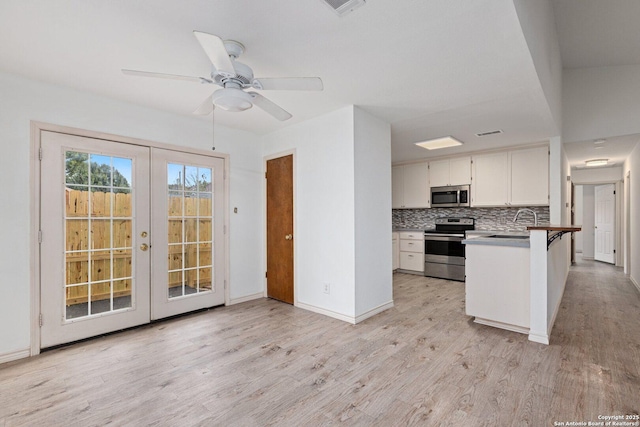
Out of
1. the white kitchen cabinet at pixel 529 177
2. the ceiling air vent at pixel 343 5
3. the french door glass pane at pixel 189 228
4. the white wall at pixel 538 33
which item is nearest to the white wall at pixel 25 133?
the french door glass pane at pixel 189 228

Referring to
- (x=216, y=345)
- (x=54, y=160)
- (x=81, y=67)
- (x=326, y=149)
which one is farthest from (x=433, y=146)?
(x=54, y=160)

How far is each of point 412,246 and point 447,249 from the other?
698 mm

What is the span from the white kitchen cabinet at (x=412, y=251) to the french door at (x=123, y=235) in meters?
3.64

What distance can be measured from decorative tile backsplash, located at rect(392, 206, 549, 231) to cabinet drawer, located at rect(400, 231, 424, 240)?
0.53m

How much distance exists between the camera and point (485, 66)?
7.99ft

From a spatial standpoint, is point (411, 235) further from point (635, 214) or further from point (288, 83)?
point (288, 83)

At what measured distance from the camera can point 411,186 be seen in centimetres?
630

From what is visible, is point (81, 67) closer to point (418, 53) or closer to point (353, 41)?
point (353, 41)

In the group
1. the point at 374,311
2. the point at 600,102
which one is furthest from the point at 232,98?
the point at 600,102

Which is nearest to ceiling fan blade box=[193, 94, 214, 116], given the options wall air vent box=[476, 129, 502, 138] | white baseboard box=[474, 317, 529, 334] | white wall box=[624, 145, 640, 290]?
white baseboard box=[474, 317, 529, 334]

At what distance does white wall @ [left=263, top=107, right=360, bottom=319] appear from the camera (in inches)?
133

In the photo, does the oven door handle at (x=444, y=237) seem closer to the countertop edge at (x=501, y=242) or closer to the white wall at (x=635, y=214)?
the countertop edge at (x=501, y=242)

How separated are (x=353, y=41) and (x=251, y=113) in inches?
70.2

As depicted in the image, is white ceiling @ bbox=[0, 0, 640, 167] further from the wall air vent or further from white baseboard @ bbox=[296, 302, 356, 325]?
white baseboard @ bbox=[296, 302, 356, 325]
